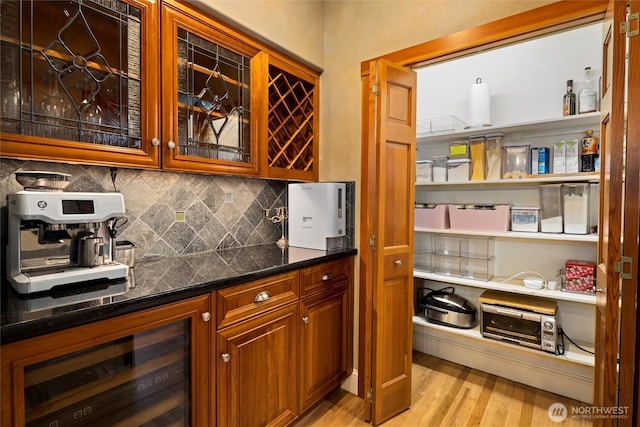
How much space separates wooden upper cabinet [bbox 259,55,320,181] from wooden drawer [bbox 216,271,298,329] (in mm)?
705

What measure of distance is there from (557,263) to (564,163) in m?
0.73

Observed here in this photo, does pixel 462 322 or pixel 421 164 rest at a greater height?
pixel 421 164

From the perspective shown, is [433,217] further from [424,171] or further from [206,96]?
[206,96]

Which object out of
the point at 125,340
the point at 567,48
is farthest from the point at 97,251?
the point at 567,48

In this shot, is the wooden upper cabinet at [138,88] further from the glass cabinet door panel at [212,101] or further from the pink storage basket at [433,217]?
the pink storage basket at [433,217]

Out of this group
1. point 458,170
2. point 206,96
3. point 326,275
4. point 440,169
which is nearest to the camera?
point 206,96

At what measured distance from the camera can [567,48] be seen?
2.26 m

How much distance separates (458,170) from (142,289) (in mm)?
2365

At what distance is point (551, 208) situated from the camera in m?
2.29

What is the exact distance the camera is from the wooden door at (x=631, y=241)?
1135 mm

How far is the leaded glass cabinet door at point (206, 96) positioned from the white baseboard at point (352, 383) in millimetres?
1557

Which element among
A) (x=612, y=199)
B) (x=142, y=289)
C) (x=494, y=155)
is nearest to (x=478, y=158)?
(x=494, y=155)

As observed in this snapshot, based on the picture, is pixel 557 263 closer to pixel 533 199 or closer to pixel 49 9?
pixel 533 199

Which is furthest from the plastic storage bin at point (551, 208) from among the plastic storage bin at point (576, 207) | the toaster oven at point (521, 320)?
the toaster oven at point (521, 320)
